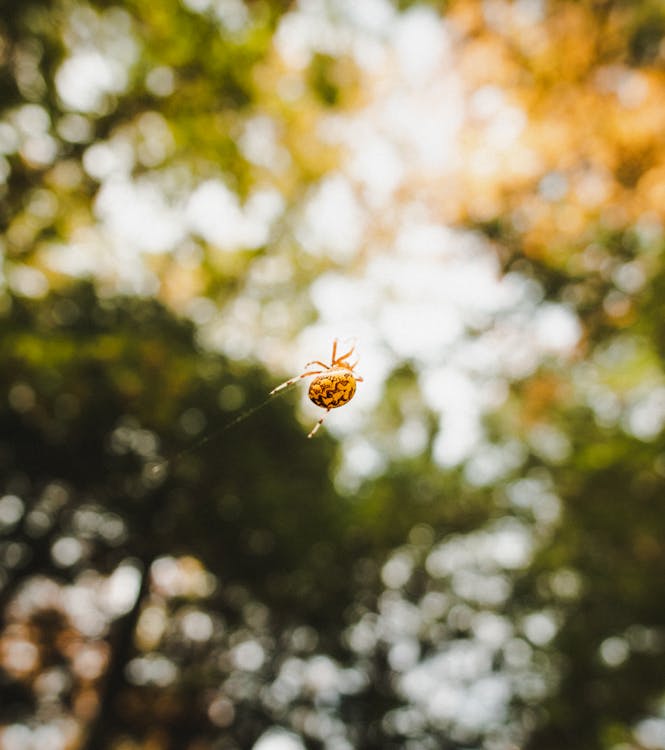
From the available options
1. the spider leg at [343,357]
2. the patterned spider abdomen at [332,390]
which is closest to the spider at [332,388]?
the patterned spider abdomen at [332,390]

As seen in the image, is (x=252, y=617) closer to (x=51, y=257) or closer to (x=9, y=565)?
(x=9, y=565)

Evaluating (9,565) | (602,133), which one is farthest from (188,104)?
(9,565)

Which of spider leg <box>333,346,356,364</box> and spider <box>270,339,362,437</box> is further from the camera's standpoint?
spider leg <box>333,346,356,364</box>

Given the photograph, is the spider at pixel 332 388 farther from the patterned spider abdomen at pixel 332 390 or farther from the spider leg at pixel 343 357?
the spider leg at pixel 343 357

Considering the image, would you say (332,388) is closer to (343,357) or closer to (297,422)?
(343,357)

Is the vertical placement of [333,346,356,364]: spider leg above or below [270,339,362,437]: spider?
above

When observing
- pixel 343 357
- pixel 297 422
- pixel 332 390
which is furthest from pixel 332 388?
pixel 297 422

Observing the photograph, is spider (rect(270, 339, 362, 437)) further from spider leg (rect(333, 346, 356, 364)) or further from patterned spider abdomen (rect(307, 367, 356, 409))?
spider leg (rect(333, 346, 356, 364))

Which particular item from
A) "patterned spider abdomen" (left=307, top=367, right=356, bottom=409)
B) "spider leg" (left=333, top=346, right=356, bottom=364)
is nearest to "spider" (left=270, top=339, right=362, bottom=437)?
"patterned spider abdomen" (left=307, top=367, right=356, bottom=409)
